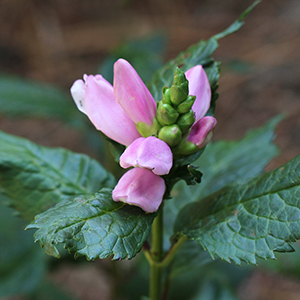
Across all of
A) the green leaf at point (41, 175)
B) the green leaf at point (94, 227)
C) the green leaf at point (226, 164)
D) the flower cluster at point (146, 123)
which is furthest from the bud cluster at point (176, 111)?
the green leaf at point (226, 164)

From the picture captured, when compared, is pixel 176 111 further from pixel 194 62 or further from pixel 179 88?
pixel 194 62

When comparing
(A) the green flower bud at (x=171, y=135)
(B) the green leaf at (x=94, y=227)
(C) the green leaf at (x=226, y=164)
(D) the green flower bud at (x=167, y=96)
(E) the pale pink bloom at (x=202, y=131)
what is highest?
(D) the green flower bud at (x=167, y=96)

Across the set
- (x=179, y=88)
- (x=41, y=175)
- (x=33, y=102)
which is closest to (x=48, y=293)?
(x=33, y=102)

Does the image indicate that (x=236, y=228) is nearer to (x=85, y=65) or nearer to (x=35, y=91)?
(x=35, y=91)

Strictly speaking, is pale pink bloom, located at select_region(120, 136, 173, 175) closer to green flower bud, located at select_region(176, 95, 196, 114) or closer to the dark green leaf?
green flower bud, located at select_region(176, 95, 196, 114)

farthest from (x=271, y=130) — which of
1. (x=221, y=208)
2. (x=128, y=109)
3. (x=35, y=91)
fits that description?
(x=35, y=91)

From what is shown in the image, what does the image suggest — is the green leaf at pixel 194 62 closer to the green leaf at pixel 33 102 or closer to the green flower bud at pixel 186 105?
the green flower bud at pixel 186 105
